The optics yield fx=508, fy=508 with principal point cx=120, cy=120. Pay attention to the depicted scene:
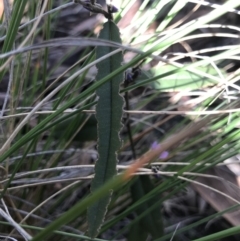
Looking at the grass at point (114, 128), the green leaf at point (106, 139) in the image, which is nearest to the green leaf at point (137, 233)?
the grass at point (114, 128)

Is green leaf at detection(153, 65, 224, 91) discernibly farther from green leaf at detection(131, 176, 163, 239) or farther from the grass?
green leaf at detection(131, 176, 163, 239)

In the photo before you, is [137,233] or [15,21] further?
[137,233]

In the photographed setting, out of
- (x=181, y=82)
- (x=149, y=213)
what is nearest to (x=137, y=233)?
(x=149, y=213)

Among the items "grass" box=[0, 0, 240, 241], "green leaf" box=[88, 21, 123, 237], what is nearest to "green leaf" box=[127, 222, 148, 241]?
"grass" box=[0, 0, 240, 241]

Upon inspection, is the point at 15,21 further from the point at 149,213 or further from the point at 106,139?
the point at 149,213

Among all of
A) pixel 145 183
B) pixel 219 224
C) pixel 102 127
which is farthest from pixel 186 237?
pixel 102 127

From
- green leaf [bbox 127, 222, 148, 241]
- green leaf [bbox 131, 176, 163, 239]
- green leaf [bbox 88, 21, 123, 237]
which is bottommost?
green leaf [bbox 127, 222, 148, 241]

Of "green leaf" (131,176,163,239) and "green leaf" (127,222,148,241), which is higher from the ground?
"green leaf" (131,176,163,239)

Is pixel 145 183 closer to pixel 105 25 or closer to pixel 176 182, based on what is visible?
pixel 176 182
